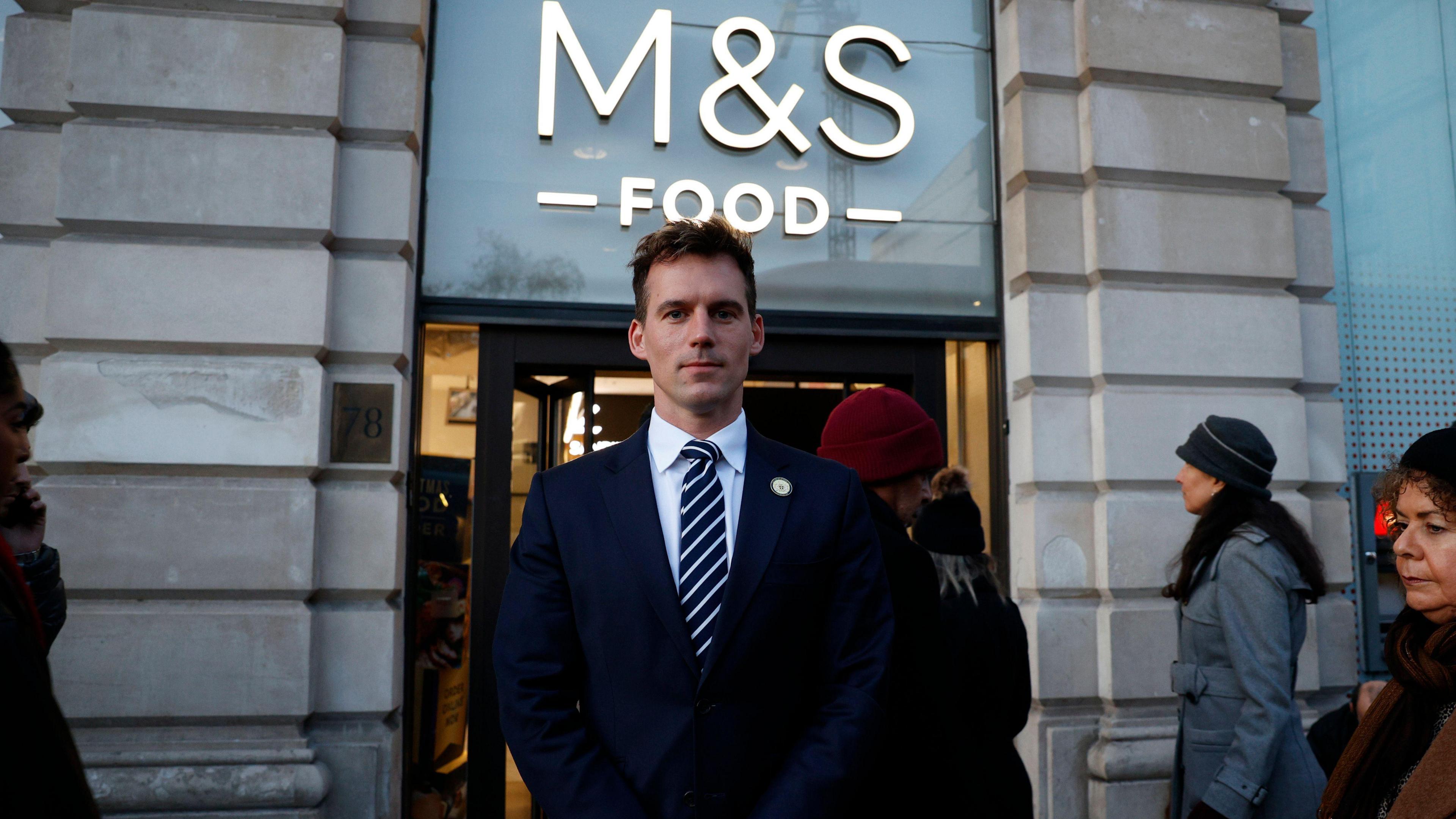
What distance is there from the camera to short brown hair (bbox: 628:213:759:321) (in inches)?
76.5

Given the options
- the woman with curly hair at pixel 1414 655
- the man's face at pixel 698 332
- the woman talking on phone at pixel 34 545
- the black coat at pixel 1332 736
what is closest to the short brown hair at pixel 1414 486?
the woman with curly hair at pixel 1414 655

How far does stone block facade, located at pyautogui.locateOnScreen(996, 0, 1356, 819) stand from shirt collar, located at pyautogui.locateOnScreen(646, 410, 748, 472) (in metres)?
2.97

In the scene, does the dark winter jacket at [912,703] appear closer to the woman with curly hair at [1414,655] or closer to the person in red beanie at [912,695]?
the person in red beanie at [912,695]

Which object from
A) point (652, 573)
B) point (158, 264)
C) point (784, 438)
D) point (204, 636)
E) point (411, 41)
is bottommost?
point (204, 636)

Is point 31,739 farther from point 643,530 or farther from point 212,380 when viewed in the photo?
point 212,380

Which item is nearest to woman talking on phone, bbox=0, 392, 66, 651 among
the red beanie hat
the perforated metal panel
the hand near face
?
the red beanie hat

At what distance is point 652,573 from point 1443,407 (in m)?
5.51

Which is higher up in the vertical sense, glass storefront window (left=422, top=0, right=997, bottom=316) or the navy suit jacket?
glass storefront window (left=422, top=0, right=997, bottom=316)

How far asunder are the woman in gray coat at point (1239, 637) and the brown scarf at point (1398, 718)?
1.04 m

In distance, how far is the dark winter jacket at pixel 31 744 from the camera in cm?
123

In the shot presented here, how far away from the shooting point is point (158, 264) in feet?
12.9

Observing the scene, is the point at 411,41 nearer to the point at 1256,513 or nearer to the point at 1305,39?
the point at 1256,513

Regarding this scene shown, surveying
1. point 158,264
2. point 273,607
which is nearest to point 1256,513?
point 273,607

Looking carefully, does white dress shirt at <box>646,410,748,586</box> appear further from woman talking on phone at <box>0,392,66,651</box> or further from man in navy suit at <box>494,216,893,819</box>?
woman talking on phone at <box>0,392,66,651</box>
